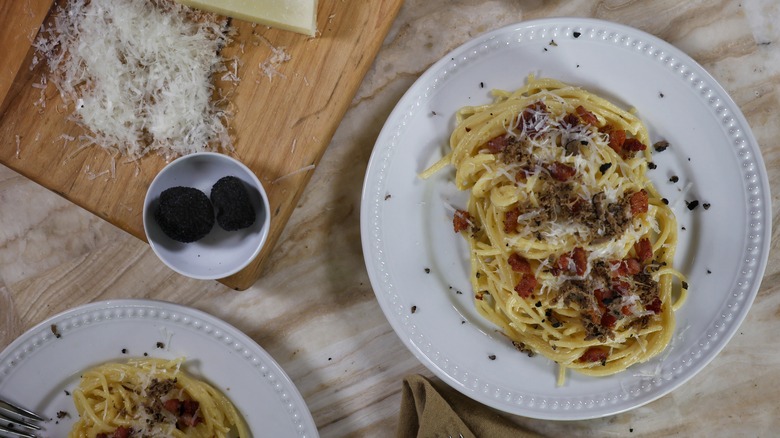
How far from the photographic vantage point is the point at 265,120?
2400 mm

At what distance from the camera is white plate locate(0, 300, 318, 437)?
7.95 feet

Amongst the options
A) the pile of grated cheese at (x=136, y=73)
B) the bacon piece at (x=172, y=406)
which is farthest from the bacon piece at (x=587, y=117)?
the bacon piece at (x=172, y=406)

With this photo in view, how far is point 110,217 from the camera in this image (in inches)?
93.5

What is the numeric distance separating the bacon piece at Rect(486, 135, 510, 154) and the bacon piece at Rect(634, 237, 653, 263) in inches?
25.0

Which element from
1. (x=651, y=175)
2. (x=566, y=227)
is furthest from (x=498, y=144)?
(x=651, y=175)

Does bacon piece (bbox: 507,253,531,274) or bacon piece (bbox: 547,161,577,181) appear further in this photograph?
bacon piece (bbox: 507,253,531,274)

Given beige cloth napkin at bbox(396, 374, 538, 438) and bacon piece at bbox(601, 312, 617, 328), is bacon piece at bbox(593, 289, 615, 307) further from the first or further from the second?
beige cloth napkin at bbox(396, 374, 538, 438)

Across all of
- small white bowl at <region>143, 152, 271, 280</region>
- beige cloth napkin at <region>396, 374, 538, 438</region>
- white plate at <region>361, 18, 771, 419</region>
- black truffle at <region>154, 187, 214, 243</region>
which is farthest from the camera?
beige cloth napkin at <region>396, 374, 538, 438</region>

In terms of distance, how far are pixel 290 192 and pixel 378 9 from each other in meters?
0.79

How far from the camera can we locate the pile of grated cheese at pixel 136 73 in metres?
2.30

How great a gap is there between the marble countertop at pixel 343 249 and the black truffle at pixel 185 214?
460mm

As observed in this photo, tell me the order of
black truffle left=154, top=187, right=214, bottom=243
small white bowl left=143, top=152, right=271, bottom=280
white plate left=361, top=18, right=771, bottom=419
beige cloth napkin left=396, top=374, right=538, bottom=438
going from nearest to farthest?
black truffle left=154, top=187, right=214, bottom=243 < small white bowl left=143, top=152, right=271, bottom=280 < white plate left=361, top=18, right=771, bottom=419 < beige cloth napkin left=396, top=374, right=538, bottom=438

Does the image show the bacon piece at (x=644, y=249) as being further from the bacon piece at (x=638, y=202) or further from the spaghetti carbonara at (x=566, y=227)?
the bacon piece at (x=638, y=202)

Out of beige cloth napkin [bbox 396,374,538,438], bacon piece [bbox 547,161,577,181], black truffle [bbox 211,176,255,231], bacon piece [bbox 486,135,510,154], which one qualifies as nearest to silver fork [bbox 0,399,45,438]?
black truffle [bbox 211,176,255,231]
